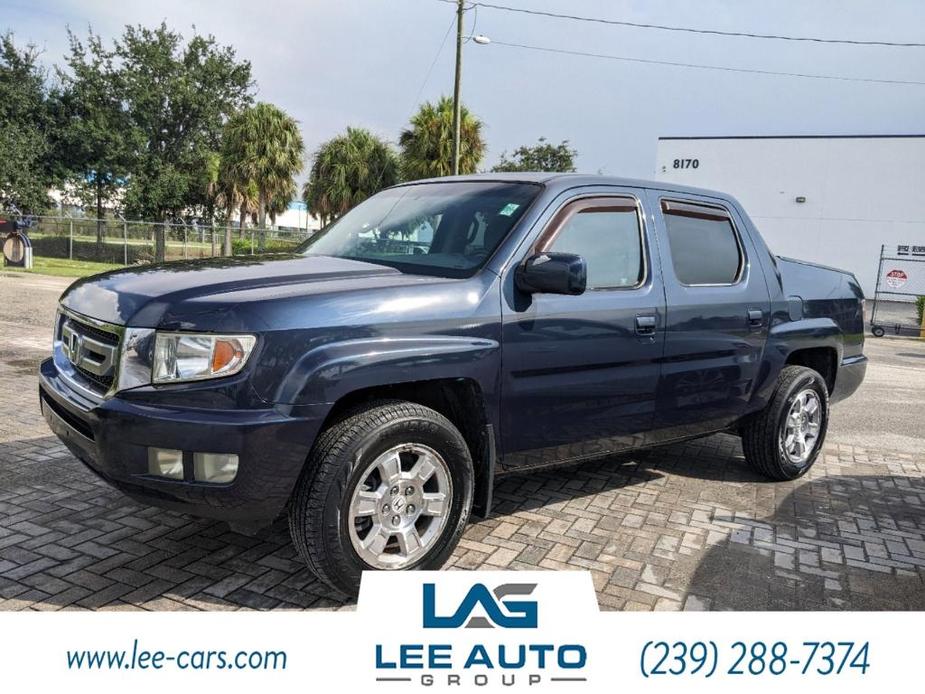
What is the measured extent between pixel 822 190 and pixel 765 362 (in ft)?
115

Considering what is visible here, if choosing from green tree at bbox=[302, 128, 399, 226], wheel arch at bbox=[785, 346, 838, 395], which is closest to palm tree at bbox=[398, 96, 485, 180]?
green tree at bbox=[302, 128, 399, 226]

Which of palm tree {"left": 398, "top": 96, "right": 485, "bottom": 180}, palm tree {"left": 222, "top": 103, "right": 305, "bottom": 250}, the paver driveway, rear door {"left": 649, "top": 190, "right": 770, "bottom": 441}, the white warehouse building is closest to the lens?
the paver driveway

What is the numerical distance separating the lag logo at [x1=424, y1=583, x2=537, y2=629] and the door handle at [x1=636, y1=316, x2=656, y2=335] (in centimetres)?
223

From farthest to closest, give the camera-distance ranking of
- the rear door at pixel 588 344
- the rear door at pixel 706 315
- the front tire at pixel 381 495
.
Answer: the rear door at pixel 706 315
the rear door at pixel 588 344
the front tire at pixel 381 495

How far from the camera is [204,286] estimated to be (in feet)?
10.4

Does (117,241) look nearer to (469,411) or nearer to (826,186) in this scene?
(826,186)

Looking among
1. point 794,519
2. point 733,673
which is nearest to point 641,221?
point 794,519

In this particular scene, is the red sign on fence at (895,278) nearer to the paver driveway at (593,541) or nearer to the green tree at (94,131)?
the paver driveway at (593,541)

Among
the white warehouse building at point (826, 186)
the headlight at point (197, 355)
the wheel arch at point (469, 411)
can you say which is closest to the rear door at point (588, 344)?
Result: the wheel arch at point (469, 411)

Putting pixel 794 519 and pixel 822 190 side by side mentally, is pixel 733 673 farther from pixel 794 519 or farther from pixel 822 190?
pixel 822 190

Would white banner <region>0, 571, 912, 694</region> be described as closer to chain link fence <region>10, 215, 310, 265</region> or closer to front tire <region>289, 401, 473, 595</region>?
front tire <region>289, 401, 473, 595</region>

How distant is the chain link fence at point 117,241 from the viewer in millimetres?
31109

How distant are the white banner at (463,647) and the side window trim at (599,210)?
198 centimetres

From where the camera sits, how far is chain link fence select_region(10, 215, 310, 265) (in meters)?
31.1
